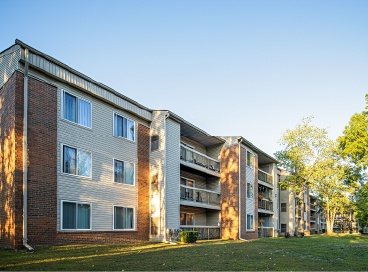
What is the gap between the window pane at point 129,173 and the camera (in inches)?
780

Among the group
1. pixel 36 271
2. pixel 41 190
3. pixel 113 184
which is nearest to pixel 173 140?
pixel 113 184

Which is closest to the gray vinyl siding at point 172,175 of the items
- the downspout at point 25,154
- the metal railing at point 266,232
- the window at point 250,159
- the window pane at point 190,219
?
the window pane at point 190,219

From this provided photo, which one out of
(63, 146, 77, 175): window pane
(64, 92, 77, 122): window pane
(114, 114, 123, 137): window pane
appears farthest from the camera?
(114, 114, 123, 137): window pane

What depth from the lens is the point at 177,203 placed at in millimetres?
22000

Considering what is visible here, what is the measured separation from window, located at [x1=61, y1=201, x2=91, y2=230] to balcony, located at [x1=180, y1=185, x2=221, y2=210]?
7.77m

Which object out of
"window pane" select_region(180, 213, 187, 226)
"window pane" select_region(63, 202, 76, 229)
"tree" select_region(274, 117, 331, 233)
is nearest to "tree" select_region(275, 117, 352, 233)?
"tree" select_region(274, 117, 331, 233)

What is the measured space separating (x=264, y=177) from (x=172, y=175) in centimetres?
1994

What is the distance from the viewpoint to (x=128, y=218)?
1952 centimetres

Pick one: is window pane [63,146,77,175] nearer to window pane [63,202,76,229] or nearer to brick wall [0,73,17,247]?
window pane [63,202,76,229]

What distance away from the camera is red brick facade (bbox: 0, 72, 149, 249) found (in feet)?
43.0

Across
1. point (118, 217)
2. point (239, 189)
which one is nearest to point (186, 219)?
point (239, 189)

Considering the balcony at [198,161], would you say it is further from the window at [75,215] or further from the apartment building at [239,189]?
the window at [75,215]

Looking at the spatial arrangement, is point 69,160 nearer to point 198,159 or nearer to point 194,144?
point 198,159

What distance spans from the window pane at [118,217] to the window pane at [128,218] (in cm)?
27
